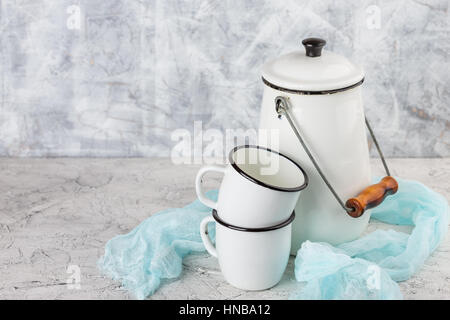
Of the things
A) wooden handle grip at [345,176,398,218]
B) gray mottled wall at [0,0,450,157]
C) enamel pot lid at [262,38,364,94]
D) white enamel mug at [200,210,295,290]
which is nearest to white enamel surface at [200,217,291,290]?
white enamel mug at [200,210,295,290]

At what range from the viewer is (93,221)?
1.31 m

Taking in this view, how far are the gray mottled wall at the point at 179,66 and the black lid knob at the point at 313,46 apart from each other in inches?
15.1

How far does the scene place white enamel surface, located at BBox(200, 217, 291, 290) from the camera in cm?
106

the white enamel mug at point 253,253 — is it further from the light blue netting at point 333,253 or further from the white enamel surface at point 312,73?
the white enamel surface at point 312,73

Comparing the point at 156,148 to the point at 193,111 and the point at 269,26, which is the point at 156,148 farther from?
the point at 269,26

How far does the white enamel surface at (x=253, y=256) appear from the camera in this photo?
1.06 meters

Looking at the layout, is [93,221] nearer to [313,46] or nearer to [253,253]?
[253,253]

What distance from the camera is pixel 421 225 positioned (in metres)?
1.20

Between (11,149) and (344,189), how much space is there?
0.83 metres

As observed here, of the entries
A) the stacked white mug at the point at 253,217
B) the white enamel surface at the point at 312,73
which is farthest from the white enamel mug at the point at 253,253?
the white enamel surface at the point at 312,73

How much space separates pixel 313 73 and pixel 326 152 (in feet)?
0.42

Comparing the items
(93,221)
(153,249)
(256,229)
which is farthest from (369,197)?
(93,221)

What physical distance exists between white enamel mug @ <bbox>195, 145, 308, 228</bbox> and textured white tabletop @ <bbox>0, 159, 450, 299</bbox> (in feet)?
0.41

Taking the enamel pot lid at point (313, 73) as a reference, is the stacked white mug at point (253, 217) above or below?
below
